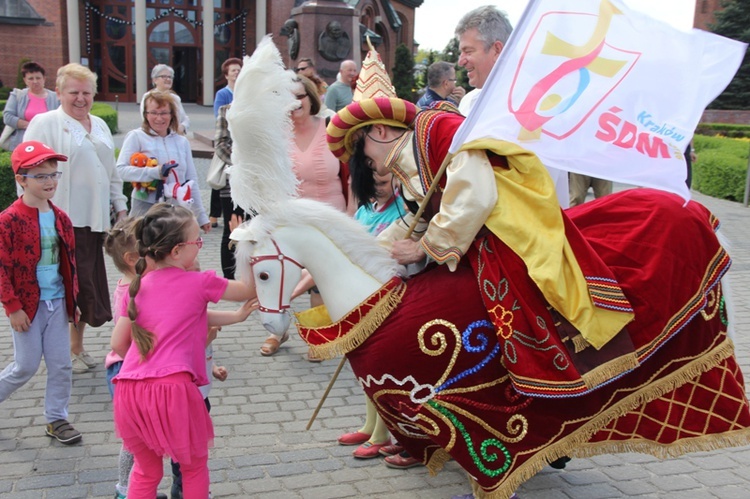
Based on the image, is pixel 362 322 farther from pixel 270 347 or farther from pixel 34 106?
pixel 34 106

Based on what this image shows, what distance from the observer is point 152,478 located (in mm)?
3055

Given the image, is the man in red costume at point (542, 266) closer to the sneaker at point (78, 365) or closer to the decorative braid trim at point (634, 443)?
the decorative braid trim at point (634, 443)

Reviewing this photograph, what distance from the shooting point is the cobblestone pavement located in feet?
12.4

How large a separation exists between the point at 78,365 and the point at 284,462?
82.3 inches

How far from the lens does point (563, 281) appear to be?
9.62ft

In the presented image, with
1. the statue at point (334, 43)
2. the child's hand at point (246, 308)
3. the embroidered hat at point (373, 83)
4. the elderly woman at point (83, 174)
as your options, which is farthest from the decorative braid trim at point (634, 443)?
the statue at point (334, 43)

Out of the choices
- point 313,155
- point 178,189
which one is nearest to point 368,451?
point 313,155

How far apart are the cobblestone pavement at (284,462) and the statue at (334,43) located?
11.3 meters

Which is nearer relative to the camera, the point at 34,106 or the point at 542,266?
the point at 542,266

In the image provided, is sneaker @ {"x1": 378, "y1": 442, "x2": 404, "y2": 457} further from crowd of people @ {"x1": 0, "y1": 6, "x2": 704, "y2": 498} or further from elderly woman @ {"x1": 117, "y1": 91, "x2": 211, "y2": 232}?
elderly woman @ {"x1": 117, "y1": 91, "x2": 211, "y2": 232}

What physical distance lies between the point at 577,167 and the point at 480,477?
53.9 inches

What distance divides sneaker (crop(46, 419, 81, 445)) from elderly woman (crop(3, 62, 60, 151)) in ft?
20.1

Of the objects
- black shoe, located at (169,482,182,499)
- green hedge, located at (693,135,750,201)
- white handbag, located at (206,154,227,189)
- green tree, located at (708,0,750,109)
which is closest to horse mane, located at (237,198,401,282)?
black shoe, located at (169,482,182,499)

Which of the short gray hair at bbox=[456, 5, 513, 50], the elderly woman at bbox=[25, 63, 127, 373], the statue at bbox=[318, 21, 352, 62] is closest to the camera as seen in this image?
the short gray hair at bbox=[456, 5, 513, 50]
